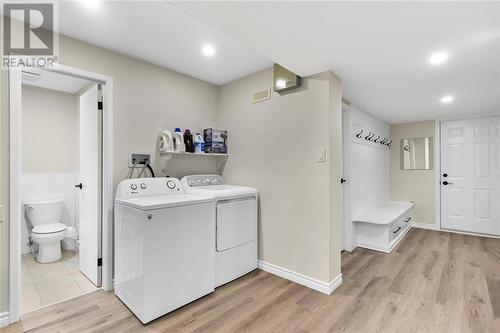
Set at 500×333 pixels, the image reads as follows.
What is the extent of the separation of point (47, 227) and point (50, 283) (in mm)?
868

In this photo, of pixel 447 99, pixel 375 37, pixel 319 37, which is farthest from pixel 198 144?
pixel 447 99

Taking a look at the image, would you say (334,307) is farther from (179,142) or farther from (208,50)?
(208,50)

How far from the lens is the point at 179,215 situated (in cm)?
199

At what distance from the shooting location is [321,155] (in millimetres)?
2318

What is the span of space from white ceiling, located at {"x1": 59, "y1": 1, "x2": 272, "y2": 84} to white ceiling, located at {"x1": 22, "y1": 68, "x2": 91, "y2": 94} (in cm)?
119

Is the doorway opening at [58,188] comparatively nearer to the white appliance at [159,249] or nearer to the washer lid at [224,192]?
the white appliance at [159,249]

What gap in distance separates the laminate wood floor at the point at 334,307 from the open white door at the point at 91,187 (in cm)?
40

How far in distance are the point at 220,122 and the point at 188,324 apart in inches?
92.2

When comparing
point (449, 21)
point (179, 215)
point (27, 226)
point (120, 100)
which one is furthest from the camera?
point (27, 226)

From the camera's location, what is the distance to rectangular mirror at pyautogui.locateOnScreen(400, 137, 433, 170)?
466cm


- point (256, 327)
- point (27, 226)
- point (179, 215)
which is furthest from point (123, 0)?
point (27, 226)

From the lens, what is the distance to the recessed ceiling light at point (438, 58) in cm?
203

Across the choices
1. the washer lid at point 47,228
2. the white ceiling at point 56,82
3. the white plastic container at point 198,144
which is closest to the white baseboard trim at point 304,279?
the white plastic container at point 198,144

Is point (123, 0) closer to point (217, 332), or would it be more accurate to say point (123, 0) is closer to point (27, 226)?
point (217, 332)
